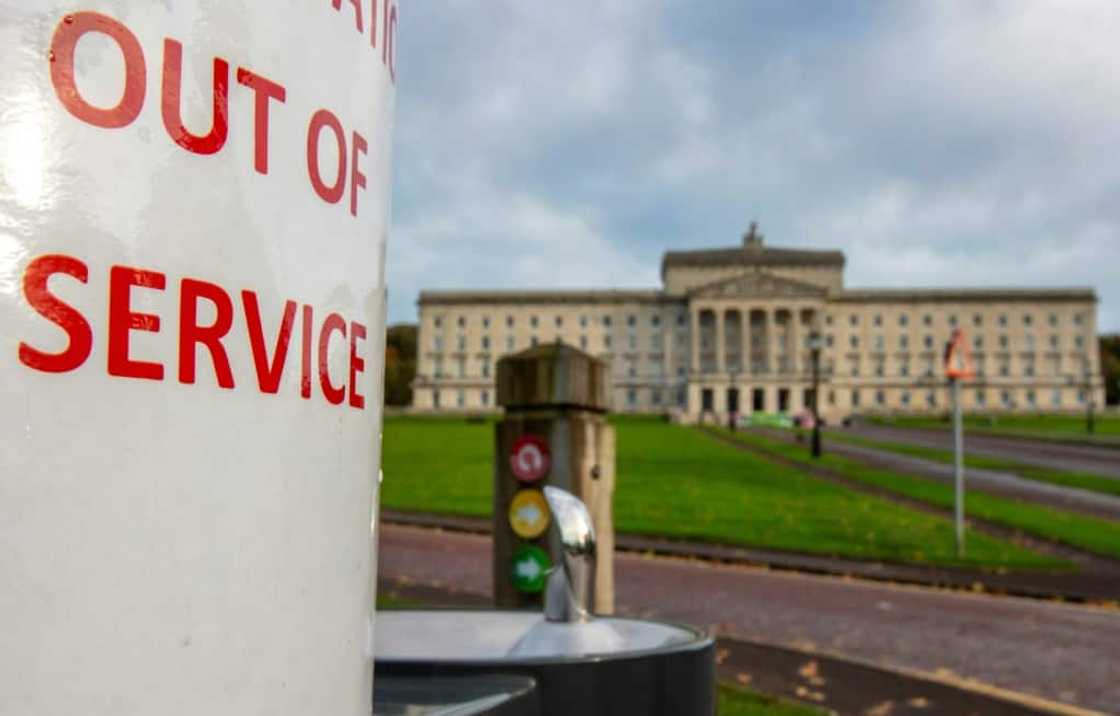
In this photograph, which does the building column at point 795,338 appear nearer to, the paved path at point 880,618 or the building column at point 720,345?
the building column at point 720,345

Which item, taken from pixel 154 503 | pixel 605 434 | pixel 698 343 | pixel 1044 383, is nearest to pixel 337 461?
pixel 154 503

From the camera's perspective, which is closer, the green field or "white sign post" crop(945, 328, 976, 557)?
"white sign post" crop(945, 328, 976, 557)

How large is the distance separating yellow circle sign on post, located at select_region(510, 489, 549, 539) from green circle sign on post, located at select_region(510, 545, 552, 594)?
104 millimetres

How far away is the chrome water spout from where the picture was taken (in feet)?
6.76

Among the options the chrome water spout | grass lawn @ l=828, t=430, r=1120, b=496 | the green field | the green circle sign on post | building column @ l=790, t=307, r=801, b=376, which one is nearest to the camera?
the chrome water spout

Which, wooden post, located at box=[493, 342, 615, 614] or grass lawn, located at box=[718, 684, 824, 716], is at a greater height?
wooden post, located at box=[493, 342, 615, 614]

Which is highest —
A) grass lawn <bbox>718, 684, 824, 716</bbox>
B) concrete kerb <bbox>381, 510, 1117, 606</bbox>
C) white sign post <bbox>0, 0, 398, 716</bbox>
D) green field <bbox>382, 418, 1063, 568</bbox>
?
white sign post <bbox>0, 0, 398, 716</bbox>

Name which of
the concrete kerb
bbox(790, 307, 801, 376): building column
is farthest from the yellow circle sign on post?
bbox(790, 307, 801, 376): building column

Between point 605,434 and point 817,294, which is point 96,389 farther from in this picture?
point 817,294

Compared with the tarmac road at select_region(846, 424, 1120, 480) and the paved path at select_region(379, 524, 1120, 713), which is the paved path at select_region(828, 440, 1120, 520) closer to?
the tarmac road at select_region(846, 424, 1120, 480)

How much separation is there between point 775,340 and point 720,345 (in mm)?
6317

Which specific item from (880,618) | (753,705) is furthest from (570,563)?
(880,618)

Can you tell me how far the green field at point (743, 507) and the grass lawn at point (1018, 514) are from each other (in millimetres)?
1033

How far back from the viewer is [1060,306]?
11594 cm
